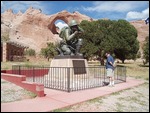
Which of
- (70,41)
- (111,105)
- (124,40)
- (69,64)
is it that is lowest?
(111,105)

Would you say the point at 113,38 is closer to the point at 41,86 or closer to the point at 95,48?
the point at 95,48


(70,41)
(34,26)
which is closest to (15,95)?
(70,41)

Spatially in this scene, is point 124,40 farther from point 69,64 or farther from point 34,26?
point 34,26

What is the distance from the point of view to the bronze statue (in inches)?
482

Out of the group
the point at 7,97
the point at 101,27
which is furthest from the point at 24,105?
the point at 101,27

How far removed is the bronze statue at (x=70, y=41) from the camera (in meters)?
12.2

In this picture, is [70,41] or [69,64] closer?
[69,64]

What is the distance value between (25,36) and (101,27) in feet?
212

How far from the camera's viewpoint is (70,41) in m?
12.5

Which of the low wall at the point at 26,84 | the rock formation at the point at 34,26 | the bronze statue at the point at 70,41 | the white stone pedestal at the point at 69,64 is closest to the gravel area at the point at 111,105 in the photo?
the low wall at the point at 26,84

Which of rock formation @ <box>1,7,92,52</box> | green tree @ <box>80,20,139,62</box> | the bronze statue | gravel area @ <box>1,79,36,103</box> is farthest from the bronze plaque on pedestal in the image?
rock formation @ <box>1,7,92,52</box>

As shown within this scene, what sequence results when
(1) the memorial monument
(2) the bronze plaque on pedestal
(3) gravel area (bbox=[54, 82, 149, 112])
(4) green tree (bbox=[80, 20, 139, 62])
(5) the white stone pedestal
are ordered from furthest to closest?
(4) green tree (bbox=[80, 20, 139, 62]) < (1) the memorial monument < (2) the bronze plaque on pedestal < (5) the white stone pedestal < (3) gravel area (bbox=[54, 82, 149, 112])

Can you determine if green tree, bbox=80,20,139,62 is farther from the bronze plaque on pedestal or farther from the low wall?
the low wall

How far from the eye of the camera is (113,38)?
1379 inches
